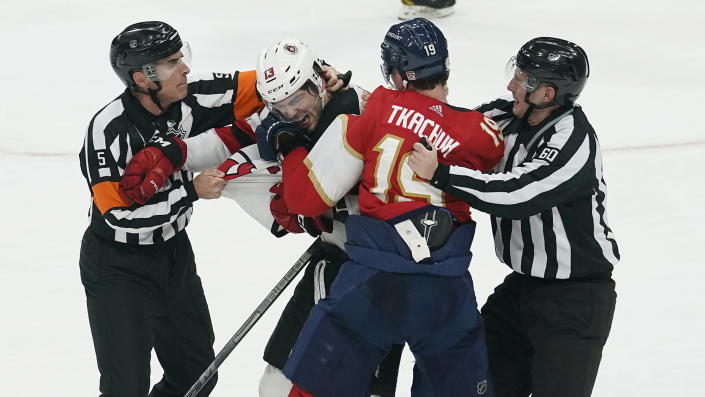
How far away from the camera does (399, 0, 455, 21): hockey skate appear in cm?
Result: 774

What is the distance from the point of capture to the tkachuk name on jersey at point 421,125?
254cm

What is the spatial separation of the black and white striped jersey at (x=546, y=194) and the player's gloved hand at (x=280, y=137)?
448mm

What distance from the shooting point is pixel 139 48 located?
288 cm

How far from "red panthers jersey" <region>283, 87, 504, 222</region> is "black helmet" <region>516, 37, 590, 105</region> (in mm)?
195

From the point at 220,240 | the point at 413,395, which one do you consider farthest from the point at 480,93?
the point at 413,395

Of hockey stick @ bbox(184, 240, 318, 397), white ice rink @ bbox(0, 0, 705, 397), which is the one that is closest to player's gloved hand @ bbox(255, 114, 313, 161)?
hockey stick @ bbox(184, 240, 318, 397)

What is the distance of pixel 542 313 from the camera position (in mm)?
2773

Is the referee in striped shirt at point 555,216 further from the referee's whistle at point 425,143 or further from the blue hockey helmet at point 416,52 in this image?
the blue hockey helmet at point 416,52

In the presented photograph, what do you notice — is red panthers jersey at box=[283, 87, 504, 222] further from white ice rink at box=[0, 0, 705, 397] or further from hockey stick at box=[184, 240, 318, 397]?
white ice rink at box=[0, 0, 705, 397]

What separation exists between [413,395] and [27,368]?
171cm

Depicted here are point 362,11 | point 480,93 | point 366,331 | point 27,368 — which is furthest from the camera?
point 362,11

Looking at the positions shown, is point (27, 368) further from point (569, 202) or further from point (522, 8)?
point (522, 8)

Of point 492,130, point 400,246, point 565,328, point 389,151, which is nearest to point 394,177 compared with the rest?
point 389,151

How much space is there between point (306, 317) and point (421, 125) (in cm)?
71
